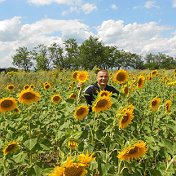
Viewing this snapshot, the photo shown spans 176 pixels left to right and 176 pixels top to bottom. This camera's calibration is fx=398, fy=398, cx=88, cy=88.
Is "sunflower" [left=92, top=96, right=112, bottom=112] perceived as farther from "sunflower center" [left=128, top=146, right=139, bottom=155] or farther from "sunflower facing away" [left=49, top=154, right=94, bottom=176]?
"sunflower facing away" [left=49, top=154, right=94, bottom=176]

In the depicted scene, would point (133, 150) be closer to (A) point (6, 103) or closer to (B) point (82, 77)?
(A) point (6, 103)

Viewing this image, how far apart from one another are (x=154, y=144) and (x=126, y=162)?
0.77m

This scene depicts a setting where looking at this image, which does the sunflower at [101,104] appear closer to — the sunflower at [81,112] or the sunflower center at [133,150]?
the sunflower at [81,112]

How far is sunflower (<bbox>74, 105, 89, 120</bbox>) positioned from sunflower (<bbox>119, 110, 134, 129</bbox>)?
1.89 ft

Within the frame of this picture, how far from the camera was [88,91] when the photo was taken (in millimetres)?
5535

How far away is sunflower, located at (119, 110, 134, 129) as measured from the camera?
Result: 10.5ft

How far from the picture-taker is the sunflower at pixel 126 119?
321cm

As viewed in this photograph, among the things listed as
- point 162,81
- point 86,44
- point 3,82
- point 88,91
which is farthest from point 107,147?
point 86,44

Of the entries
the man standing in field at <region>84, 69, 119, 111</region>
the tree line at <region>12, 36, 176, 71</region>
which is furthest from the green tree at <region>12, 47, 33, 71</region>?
the man standing in field at <region>84, 69, 119, 111</region>

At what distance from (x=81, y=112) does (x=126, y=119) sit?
0.65m

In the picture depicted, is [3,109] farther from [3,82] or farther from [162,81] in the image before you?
[3,82]

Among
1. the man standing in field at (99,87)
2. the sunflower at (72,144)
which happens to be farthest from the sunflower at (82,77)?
the sunflower at (72,144)

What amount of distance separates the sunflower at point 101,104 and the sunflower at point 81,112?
7.2 inches

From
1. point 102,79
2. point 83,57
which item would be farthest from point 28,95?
point 83,57
